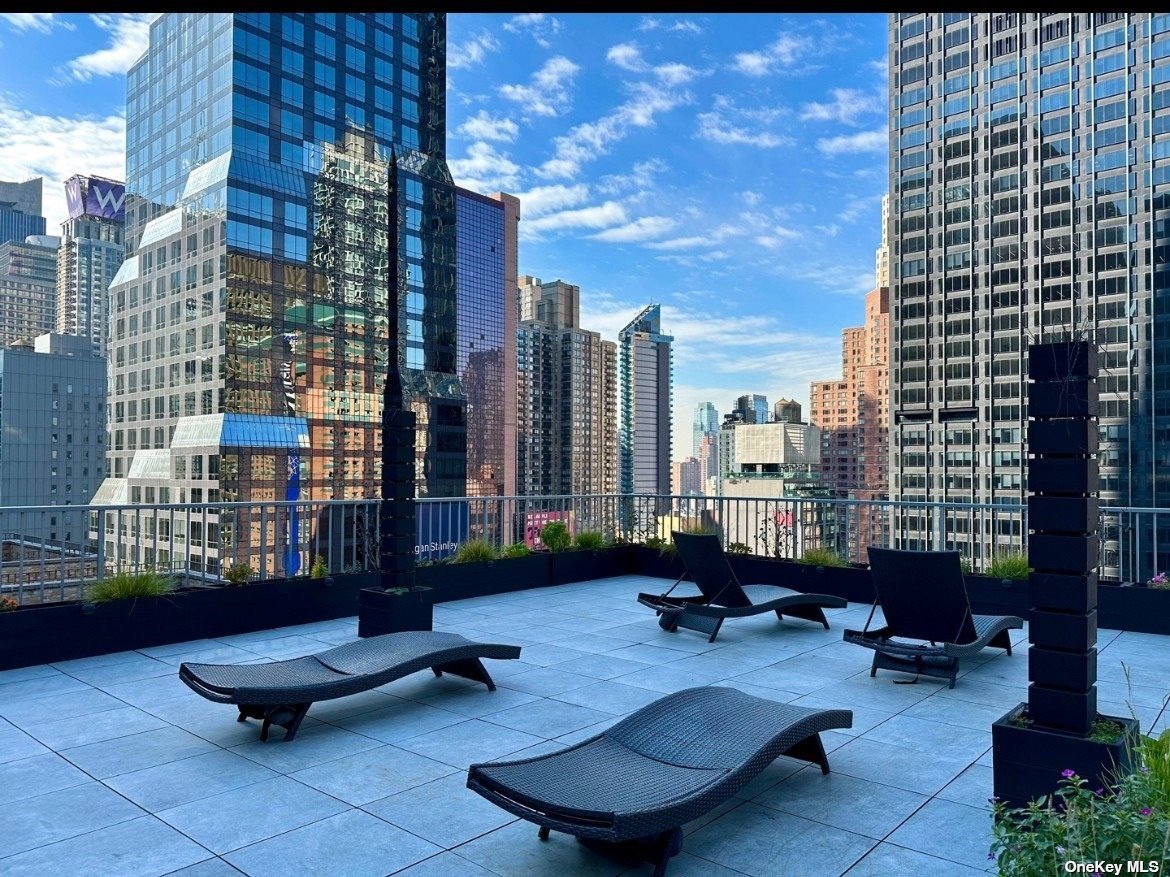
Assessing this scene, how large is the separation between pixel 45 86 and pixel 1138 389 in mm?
111594

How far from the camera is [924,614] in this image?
6004mm

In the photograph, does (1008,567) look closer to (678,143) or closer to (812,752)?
(812,752)

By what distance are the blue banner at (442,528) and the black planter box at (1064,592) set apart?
7.43 m

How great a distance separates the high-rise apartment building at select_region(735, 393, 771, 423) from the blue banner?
5423 inches

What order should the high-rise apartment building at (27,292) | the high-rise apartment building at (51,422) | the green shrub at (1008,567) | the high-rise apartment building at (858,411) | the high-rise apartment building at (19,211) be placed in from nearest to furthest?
1. the green shrub at (1008,567)
2. the high-rise apartment building at (51,422)
3. the high-rise apartment building at (858,411)
4. the high-rise apartment building at (27,292)
5. the high-rise apartment building at (19,211)

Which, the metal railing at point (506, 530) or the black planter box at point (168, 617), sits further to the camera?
the metal railing at point (506, 530)

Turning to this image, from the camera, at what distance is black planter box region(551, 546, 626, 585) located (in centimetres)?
1089

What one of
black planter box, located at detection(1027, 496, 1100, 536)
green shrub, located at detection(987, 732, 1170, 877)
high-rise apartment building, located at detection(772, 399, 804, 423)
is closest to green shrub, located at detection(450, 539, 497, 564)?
black planter box, located at detection(1027, 496, 1100, 536)

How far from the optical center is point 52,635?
20.8 feet

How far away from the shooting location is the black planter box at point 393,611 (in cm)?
706

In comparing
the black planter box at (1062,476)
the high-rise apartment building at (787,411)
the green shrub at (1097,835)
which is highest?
the high-rise apartment building at (787,411)

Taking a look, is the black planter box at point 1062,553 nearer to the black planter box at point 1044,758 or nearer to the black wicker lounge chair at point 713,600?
the black planter box at point 1044,758

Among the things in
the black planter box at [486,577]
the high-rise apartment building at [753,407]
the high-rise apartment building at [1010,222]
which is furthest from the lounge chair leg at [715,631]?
the high-rise apartment building at [753,407]

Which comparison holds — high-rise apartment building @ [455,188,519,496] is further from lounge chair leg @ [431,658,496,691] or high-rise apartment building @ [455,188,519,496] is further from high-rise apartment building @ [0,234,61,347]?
lounge chair leg @ [431,658,496,691]
